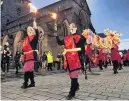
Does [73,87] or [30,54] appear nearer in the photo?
[73,87]

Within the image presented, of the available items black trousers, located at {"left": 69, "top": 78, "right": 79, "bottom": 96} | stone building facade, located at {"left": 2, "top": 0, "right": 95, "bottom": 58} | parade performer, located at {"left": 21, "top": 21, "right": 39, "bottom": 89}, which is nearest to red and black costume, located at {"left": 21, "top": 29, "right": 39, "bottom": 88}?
parade performer, located at {"left": 21, "top": 21, "right": 39, "bottom": 89}

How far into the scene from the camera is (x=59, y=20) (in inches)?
1287

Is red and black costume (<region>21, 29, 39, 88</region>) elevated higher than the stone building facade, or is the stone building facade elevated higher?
the stone building facade

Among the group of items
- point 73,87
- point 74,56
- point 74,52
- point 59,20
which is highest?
point 59,20

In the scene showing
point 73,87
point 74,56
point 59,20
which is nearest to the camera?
point 73,87

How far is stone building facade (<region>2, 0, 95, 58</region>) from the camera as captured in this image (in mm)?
28469

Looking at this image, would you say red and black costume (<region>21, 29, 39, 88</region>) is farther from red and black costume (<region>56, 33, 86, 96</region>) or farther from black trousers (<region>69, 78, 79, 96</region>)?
black trousers (<region>69, 78, 79, 96</region>)

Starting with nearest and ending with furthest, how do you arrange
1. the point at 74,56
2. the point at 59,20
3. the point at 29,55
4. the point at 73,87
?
1. the point at 73,87
2. the point at 74,56
3. the point at 29,55
4. the point at 59,20

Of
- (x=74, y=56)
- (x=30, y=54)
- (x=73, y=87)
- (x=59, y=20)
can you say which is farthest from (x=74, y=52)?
(x=59, y=20)

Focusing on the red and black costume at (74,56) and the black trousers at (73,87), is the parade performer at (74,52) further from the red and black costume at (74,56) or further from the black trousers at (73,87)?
the black trousers at (73,87)

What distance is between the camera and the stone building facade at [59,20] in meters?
28.5

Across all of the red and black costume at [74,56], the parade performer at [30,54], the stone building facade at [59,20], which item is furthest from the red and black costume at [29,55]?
the stone building facade at [59,20]

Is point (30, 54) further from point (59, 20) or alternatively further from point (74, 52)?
point (59, 20)

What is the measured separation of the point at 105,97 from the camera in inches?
213
